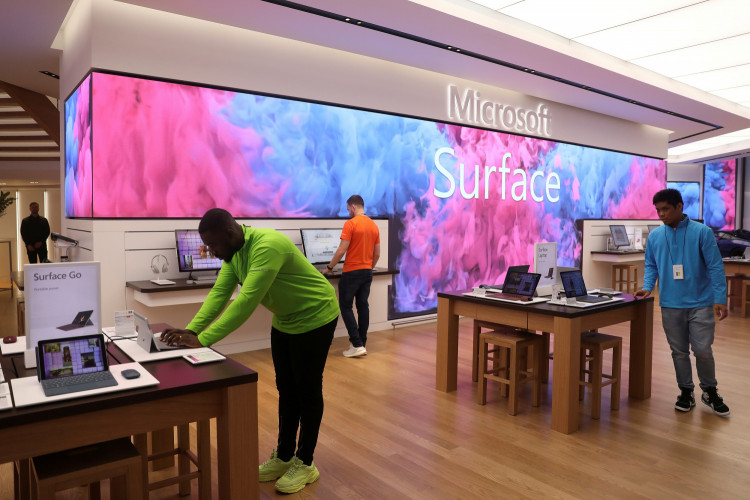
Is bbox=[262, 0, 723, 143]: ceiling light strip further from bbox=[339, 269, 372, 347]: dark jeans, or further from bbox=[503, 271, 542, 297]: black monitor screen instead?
bbox=[503, 271, 542, 297]: black monitor screen

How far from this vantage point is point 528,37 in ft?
19.4

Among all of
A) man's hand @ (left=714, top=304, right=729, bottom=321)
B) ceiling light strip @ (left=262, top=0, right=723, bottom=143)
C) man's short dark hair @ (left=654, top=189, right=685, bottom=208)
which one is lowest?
man's hand @ (left=714, top=304, right=729, bottom=321)

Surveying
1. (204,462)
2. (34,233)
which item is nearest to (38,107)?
(34,233)

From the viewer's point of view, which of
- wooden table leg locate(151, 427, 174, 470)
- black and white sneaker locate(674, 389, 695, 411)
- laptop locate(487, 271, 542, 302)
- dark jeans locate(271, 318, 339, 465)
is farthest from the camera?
laptop locate(487, 271, 542, 302)

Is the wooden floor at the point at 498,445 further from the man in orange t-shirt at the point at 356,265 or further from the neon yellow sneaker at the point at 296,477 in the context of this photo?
the man in orange t-shirt at the point at 356,265

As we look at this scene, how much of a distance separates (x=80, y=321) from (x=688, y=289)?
12.9ft

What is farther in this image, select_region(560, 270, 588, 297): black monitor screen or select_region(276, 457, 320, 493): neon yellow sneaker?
select_region(560, 270, 588, 297): black monitor screen

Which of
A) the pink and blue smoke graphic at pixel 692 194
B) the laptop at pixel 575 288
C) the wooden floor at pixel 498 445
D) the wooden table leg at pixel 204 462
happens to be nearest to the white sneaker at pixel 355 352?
the wooden floor at pixel 498 445

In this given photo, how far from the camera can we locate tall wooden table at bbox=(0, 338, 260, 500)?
1.89 meters

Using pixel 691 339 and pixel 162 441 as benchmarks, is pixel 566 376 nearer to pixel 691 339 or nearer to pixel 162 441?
pixel 691 339

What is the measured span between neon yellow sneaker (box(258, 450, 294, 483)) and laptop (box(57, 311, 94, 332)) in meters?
1.26

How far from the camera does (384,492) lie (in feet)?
9.82

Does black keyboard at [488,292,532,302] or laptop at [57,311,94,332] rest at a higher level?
laptop at [57,311,94,332]

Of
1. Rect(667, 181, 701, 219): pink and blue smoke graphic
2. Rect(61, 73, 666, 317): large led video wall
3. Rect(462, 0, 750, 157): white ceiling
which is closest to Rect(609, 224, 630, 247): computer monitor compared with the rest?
Rect(61, 73, 666, 317): large led video wall
